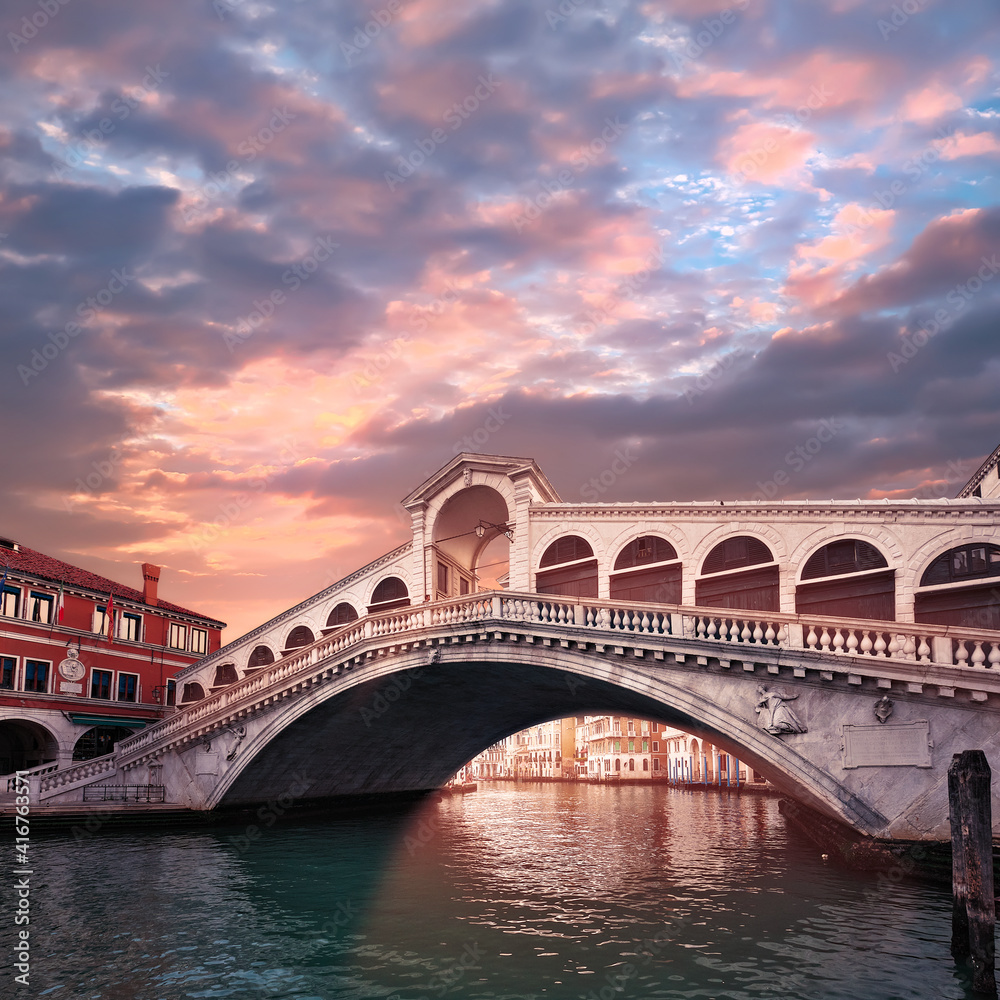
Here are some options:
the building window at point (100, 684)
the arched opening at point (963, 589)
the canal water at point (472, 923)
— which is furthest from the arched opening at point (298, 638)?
the arched opening at point (963, 589)

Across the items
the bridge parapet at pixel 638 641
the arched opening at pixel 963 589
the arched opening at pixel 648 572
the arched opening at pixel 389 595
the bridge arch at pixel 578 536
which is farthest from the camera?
the arched opening at pixel 389 595

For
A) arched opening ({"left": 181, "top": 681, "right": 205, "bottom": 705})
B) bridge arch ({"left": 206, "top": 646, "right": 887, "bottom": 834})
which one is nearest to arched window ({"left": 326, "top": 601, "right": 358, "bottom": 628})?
bridge arch ({"left": 206, "top": 646, "right": 887, "bottom": 834})

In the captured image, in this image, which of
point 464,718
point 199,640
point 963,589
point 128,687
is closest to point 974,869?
point 963,589

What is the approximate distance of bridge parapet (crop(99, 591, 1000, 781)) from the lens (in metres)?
17.6

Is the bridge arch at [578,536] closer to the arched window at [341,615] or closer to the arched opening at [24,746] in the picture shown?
the arched window at [341,615]

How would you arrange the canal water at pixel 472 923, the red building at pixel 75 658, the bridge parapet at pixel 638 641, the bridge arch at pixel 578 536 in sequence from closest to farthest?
1. the canal water at pixel 472 923
2. the bridge parapet at pixel 638 641
3. the bridge arch at pixel 578 536
4. the red building at pixel 75 658

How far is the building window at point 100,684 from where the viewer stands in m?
36.7

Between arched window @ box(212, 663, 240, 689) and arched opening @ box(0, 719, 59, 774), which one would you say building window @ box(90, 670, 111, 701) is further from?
arched window @ box(212, 663, 240, 689)

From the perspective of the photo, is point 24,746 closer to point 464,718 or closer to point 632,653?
point 464,718

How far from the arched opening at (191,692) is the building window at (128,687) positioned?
2.32 meters

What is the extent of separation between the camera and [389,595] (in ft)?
110

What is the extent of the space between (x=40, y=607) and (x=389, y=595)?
14.5 meters

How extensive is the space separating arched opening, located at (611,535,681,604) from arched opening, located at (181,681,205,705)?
23021 mm

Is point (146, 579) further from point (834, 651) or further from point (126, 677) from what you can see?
point (834, 651)
